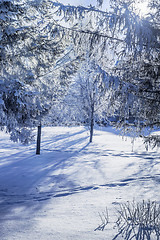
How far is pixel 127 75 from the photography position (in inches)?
184

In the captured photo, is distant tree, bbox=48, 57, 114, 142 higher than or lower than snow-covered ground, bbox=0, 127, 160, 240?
higher

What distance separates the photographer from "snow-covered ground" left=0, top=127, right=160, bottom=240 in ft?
9.86

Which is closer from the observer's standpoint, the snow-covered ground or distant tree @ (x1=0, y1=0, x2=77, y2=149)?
the snow-covered ground

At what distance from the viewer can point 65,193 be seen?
6176mm

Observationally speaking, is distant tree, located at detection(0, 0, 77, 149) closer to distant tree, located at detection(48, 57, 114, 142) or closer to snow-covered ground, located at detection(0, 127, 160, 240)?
snow-covered ground, located at detection(0, 127, 160, 240)

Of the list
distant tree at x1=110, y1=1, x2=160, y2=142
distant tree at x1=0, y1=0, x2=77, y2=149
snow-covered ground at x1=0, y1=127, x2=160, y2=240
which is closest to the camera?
snow-covered ground at x1=0, y1=127, x2=160, y2=240

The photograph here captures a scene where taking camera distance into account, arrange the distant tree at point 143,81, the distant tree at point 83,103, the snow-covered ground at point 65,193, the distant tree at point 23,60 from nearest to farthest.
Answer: the snow-covered ground at point 65,193
the distant tree at point 143,81
the distant tree at point 23,60
the distant tree at point 83,103

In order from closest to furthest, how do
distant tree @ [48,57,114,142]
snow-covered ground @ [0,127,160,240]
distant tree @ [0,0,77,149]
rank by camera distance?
1. snow-covered ground @ [0,127,160,240]
2. distant tree @ [0,0,77,149]
3. distant tree @ [48,57,114,142]

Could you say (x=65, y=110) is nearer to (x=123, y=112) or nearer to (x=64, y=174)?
(x=64, y=174)

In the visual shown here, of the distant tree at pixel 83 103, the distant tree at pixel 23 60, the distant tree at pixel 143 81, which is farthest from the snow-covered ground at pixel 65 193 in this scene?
the distant tree at pixel 83 103

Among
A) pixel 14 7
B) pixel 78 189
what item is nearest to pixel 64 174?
pixel 78 189

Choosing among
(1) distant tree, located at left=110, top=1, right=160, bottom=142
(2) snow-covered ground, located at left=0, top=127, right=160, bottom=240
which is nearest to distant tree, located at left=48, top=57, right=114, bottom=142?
(2) snow-covered ground, located at left=0, top=127, right=160, bottom=240

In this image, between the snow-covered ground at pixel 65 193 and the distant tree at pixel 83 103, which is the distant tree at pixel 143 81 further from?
the distant tree at pixel 83 103

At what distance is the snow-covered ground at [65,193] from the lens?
300cm
